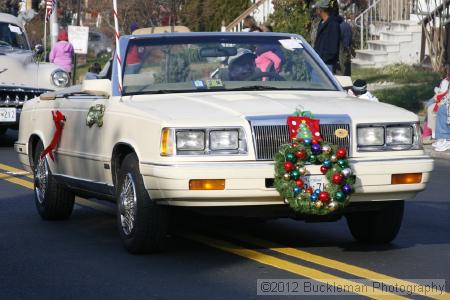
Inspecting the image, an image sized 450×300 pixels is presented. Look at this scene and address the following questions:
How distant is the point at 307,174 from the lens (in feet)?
26.1

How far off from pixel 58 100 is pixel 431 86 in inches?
573

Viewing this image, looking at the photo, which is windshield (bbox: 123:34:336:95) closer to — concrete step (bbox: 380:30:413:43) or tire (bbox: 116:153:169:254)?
tire (bbox: 116:153:169:254)

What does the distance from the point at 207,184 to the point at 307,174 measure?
0.68 m

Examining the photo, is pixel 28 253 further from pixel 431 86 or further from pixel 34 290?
pixel 431 86

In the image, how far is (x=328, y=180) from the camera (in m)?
7.89

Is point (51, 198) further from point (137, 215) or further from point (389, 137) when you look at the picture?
point (389, 137)

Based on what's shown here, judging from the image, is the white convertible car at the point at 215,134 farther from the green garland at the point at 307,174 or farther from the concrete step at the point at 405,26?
the concrete step at the point at 405,26

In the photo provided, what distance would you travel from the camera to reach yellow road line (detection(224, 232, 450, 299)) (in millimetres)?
7320

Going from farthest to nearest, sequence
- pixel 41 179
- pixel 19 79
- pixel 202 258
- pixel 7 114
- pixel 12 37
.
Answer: pixel 12 37, pixel 19 79, pixel 7 114, pixel 41 179, pixel 202 258

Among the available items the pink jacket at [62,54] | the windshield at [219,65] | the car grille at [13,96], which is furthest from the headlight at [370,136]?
the pink jacket at [62,54]

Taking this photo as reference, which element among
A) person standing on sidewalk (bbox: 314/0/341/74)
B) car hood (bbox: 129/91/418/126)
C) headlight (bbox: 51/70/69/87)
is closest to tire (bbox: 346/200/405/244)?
car hood (bbox: 129/91/418/126)

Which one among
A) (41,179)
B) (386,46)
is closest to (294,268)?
(41,179)

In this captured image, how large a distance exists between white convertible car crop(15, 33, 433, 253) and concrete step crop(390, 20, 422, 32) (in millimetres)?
20027

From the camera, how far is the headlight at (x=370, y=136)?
8172 millimetres
